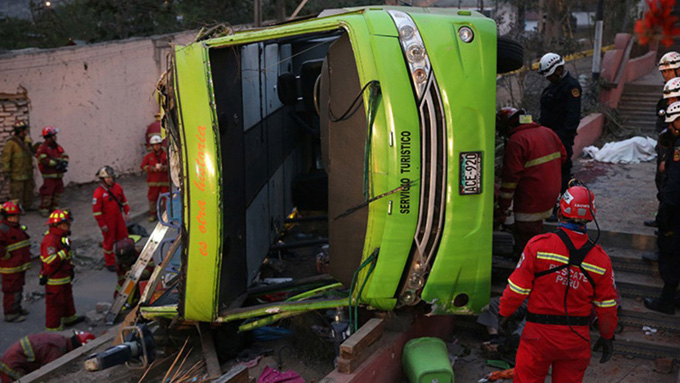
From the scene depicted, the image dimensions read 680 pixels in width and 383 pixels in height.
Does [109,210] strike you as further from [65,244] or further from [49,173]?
[49,173]

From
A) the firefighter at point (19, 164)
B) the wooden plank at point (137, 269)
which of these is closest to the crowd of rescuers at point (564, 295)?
the wooden plank at point (137, 269)

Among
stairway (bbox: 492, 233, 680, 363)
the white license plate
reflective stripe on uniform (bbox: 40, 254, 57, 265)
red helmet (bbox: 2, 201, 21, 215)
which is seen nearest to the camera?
the white license plate

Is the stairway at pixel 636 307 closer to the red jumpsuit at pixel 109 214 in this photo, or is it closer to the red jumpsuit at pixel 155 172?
the red jumpsuit at pixel 109 214

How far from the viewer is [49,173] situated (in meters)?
12.4

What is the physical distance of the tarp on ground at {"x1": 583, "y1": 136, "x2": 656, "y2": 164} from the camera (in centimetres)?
978

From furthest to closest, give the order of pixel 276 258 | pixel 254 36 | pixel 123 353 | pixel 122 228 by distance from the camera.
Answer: pixel 122 228 < pixel 276 258 < pixel 123 353 < pixel 254 36

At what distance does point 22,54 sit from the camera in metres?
13.6

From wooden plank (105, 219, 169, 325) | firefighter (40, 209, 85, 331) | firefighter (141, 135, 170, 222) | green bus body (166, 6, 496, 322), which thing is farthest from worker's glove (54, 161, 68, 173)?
green bus body (166, 6, 496, 322)

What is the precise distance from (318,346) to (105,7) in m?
16.1

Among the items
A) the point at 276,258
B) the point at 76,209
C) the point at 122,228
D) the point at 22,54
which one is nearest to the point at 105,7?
the point at 22,54

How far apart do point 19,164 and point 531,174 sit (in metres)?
10.6

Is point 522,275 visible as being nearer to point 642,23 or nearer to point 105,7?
point 642,23

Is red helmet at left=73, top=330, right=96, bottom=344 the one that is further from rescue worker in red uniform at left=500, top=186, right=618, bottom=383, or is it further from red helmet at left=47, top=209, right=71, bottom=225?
rescue worker in red uniform at left=500, top=186, right=618, bottom=383

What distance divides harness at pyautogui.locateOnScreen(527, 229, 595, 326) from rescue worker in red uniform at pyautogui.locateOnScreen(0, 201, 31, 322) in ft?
22.9
